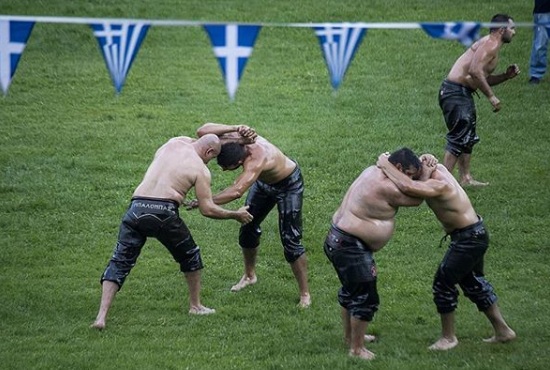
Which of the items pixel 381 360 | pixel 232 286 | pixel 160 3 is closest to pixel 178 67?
pixel 160 3

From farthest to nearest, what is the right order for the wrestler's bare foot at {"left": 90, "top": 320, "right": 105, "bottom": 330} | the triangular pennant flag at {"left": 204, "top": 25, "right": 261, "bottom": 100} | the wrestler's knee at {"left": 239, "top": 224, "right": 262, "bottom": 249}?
the wrestler's knee at {"left": 239, "top": 224, "right": 262, "bottom": 249} < the wrestler's bare foot at {"left": 90, "top": 320, "right": 105, "bottom": 330} < the triangular pennant flag at {"left": 204, "top": 25, "right": 261, "bottom": 100}

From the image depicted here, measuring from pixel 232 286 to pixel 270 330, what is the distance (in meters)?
1.34

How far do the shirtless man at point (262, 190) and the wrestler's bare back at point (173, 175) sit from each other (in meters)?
0.32

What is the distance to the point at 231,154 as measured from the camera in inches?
412

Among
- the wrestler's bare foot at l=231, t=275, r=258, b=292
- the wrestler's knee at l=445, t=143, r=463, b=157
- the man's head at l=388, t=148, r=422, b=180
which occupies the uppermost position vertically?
the man's head at l=388, t=148, r=422, b=180

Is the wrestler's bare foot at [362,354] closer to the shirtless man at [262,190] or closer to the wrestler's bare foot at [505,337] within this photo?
the wrestler's bare foot at [505,337]

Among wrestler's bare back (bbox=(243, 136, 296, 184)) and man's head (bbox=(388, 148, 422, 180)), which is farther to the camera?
wrestler's bare back (bbox=(243, 136, 296, 184))

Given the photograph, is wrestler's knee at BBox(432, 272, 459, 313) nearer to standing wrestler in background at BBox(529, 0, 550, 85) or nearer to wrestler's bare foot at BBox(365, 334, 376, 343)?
wrestler's bare foot at BBox(365, 334, 376, 343)

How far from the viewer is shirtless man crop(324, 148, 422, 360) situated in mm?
9383

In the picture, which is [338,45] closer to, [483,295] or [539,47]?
[483,295]

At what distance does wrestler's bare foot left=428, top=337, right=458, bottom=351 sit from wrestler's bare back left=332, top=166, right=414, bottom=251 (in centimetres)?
107

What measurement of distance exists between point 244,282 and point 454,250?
2741 mm

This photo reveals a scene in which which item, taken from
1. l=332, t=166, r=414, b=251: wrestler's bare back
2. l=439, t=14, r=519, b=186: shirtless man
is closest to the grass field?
l=439, t=14, r=519, b=186: shirtless man

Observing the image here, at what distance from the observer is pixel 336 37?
10008 mm
